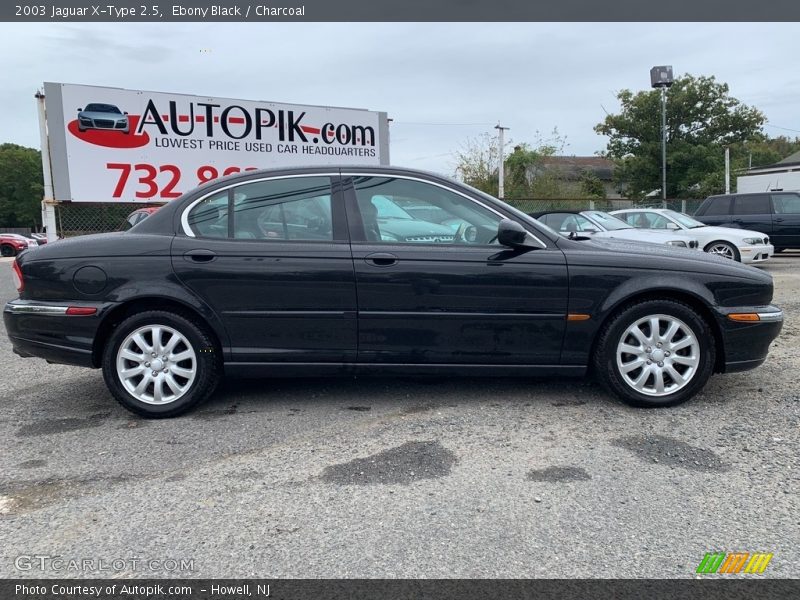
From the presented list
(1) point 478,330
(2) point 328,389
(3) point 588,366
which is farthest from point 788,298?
(2) point 328,389

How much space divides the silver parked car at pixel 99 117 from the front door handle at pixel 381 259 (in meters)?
8.90

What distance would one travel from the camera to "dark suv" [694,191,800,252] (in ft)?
46.1

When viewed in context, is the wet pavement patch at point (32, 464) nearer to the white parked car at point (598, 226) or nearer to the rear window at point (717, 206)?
the white parked car at point (598, 226)

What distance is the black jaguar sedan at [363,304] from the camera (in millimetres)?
3844

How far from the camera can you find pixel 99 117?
415 inches

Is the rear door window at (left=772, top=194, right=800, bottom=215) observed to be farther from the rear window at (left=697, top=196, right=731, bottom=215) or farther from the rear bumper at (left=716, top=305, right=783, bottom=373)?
the rear bumper at (left=716, top=305, right=783, bottom=373)

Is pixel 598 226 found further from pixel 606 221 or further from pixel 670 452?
pixel 670 452

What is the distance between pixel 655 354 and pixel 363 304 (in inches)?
76.7

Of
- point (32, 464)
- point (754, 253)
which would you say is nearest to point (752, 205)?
point (754, 253)

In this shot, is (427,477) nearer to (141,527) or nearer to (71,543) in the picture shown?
(141,527)

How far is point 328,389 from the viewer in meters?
4.51

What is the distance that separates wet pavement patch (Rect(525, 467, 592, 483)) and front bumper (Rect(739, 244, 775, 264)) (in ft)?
34.3

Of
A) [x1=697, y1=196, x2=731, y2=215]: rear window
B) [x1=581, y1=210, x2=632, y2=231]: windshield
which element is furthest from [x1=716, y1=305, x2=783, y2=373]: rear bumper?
[x1=697, y1=196, x2=731, y2=215]: rear window

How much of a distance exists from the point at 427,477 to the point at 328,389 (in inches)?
64.5
